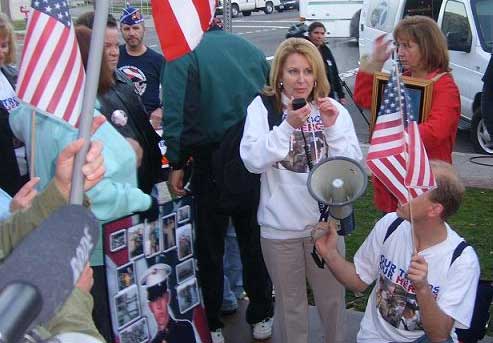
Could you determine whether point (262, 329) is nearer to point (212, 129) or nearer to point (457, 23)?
point (212, 129)

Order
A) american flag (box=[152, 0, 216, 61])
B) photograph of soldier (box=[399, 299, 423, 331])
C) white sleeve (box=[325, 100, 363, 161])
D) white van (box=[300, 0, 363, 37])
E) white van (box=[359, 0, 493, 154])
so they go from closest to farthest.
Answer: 1. american flag (box=[152, 0, 216, 61])
2. photograph of soldier (box=[399, 299, 423, 331])
3. white sleeve (box=[325, 100, 363, 161])
4. white van (box=[359, 0, 493, 154])
5. white van (box=[300, 0, 363, 37])

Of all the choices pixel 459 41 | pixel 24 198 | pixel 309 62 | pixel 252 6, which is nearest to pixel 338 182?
pixel 309 62

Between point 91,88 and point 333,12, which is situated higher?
point 91,88

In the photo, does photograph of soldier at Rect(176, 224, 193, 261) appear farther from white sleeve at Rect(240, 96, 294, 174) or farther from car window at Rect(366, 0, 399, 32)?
car window at Rect(366, 0, 399, 32)

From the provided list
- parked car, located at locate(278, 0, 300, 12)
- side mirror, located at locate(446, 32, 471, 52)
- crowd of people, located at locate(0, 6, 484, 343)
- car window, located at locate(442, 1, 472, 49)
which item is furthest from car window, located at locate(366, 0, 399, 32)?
parked car, located at locate(278, 0, 300, 12)

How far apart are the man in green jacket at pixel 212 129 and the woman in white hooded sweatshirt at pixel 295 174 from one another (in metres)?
0.30

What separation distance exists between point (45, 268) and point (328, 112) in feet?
8.07

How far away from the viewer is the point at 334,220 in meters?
3.21

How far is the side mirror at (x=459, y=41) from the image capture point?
9.30m

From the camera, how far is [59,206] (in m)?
2.06

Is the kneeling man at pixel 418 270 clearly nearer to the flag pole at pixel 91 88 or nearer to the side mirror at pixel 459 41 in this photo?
the flag pole at pixel 91 88

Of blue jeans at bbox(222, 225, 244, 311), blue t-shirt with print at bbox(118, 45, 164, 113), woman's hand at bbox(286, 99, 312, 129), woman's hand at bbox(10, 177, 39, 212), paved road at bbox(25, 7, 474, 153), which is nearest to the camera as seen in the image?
woman's hand at bbox(10, 177, 39, 212)

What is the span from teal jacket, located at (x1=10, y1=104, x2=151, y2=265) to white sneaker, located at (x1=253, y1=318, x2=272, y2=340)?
1.40 meters

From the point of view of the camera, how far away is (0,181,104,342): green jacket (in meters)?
1.69
